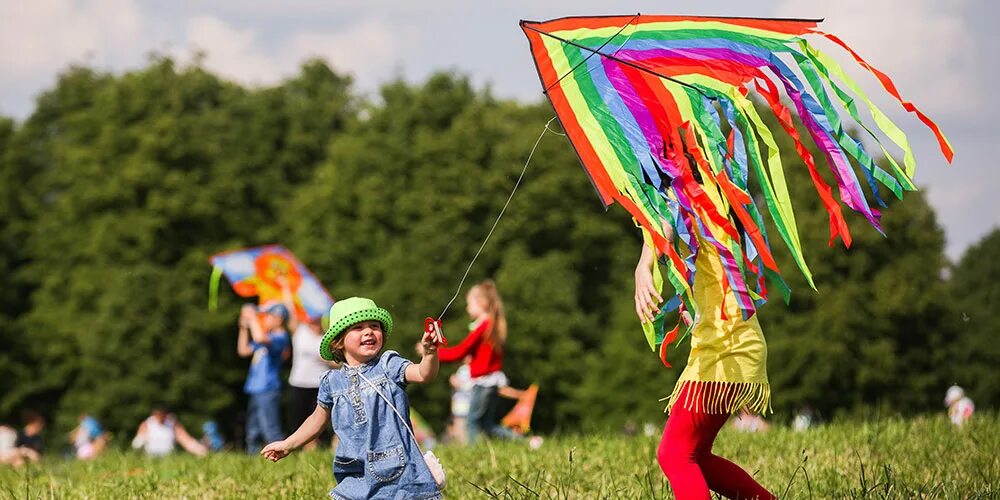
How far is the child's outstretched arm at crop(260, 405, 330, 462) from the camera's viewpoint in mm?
5574

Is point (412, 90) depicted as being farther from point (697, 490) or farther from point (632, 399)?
point (697, 490)

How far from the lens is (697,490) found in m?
5.59

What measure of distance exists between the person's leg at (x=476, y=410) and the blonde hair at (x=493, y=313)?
1.67 feet

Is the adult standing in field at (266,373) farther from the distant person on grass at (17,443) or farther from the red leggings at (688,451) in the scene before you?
the red leggings at (688,451)

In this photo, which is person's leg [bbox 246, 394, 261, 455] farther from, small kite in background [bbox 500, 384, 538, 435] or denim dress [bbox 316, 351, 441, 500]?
denim dress [bbox 316, 351, 441, 500]

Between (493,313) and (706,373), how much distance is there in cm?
688

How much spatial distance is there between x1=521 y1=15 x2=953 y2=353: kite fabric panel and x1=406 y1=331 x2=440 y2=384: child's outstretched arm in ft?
3.13

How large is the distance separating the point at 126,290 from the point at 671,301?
1300 inches

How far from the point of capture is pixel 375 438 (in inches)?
215

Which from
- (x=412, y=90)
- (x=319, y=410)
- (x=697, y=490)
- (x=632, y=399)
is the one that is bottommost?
(x=632, y=399)

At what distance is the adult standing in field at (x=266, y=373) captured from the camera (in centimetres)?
1336

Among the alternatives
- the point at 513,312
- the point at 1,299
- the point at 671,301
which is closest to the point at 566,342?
the point at 513,312

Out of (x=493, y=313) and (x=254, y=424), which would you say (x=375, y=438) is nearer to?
(x=493, y=313)

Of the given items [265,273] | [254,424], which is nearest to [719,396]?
[254,424]
